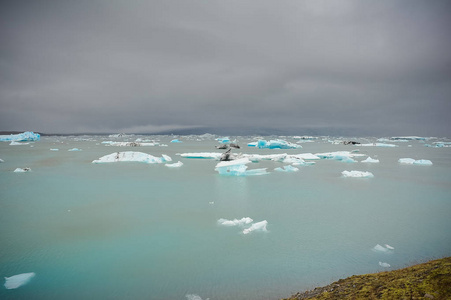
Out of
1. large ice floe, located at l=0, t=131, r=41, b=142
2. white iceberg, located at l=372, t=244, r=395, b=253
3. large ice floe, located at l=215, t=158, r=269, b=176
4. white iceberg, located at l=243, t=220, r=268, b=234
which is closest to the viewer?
white iceberg, located at l=372, t=244, r=395, b=253

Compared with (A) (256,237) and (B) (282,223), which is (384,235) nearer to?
(B) (282,223)

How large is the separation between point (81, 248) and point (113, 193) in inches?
161

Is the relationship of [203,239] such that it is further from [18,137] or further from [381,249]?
[18,137]

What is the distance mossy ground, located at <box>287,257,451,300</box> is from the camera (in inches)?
72.2

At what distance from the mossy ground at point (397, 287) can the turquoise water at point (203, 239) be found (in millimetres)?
648

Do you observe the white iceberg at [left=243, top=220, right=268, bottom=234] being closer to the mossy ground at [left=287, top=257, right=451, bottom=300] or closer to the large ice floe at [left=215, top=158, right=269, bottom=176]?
the mossy ground at [left=287, top=257, right=451, bottom=300]

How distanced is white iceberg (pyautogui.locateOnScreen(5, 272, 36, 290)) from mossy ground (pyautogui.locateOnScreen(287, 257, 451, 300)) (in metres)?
3.32

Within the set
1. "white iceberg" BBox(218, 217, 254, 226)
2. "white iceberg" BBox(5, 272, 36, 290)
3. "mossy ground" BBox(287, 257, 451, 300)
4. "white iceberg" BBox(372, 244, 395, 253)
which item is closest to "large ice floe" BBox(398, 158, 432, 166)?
"white iceberg" BBox(372, 244, 395, 253)

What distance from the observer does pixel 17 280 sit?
295cm

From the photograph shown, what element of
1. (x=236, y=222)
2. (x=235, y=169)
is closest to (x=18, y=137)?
(x=235, y=169)

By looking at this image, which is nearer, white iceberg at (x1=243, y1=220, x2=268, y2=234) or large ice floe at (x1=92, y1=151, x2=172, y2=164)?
white iceberg at (x1=243, y1=220, x2=268, y2=234)

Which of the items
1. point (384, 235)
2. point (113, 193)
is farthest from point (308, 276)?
point (113, 193)

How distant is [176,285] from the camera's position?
2.90 meters

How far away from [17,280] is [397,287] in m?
4.12
